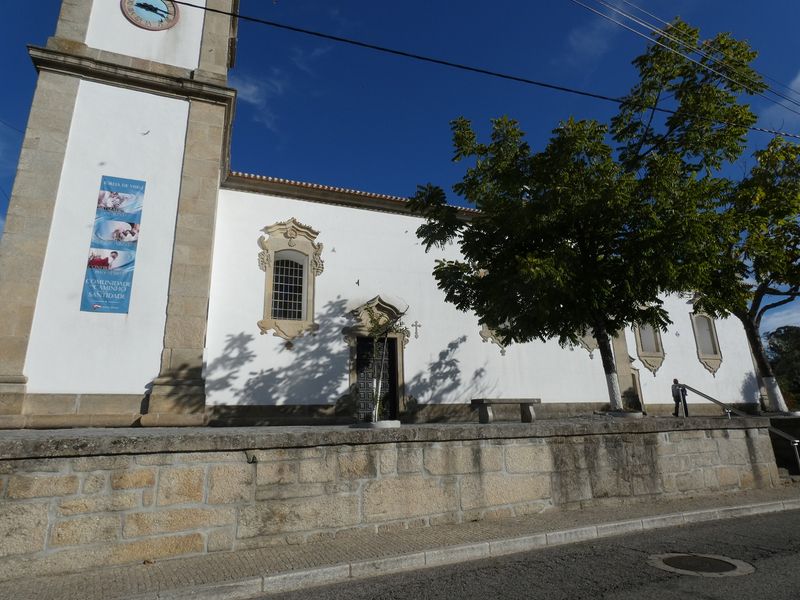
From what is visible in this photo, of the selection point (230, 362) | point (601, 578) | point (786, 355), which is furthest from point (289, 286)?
point (786, 355)

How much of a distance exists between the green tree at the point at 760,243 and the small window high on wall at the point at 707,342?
5.22 m

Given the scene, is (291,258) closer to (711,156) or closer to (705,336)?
(711,156)

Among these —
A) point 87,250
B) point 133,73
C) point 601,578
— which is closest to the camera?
point 601,578

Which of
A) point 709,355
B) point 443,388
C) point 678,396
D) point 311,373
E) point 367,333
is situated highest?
point 367,333

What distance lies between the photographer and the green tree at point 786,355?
2911 centimetres

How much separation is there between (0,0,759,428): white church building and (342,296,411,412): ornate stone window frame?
4cm

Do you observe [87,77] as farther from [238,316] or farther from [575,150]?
[575,150]

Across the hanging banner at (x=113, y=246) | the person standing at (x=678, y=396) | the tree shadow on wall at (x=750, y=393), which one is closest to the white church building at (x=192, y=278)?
the hanging banner at (x=113, y=246)

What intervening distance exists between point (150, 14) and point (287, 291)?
26.8 feet

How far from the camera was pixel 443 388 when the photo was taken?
44.8 ft

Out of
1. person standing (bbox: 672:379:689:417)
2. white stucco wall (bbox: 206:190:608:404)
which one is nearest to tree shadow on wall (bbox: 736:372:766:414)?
person standing (bbox: 672:379:689:417)

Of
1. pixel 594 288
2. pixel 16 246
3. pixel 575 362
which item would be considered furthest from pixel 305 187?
pixel 575 362

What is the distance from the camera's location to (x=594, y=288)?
25.7 feet

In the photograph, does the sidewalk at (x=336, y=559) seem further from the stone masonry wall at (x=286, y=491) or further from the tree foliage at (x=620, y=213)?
the tree foliage at (x=620, y=213)
